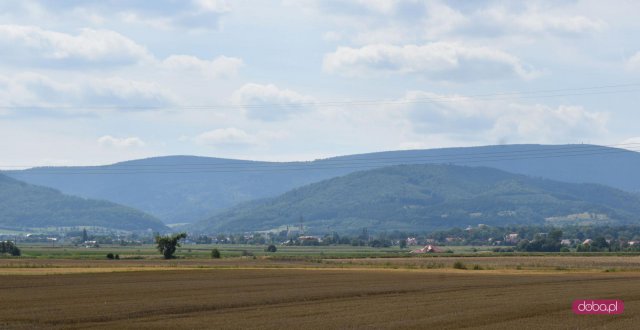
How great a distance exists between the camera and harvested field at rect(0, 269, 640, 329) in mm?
42469

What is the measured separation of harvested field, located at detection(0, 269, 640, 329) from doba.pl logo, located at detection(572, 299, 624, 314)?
1.90ft

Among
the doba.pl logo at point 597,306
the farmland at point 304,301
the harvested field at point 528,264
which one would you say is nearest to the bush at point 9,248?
the harvested field at point 528,264

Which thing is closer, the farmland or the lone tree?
the farmland

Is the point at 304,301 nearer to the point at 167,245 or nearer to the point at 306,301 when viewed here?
the point at 306,301

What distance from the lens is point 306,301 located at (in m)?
53.4

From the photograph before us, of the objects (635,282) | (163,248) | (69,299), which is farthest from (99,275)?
(163,248)

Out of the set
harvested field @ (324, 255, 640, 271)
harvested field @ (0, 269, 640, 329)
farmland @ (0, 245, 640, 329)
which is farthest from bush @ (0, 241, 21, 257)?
harvested field @ (0, 269, 640, 329)

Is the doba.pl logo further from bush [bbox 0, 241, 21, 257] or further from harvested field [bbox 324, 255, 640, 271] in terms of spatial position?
bush [bbox 0, 241, 21, 257]

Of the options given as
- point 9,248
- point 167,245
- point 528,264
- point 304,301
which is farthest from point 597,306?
point 9,248

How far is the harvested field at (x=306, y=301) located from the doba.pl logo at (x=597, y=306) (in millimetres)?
579

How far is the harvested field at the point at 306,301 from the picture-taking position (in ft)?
139

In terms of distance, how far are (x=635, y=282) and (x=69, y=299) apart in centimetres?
3947

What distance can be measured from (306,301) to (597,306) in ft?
48.4

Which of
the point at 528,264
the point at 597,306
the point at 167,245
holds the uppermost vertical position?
the point at 167,245
